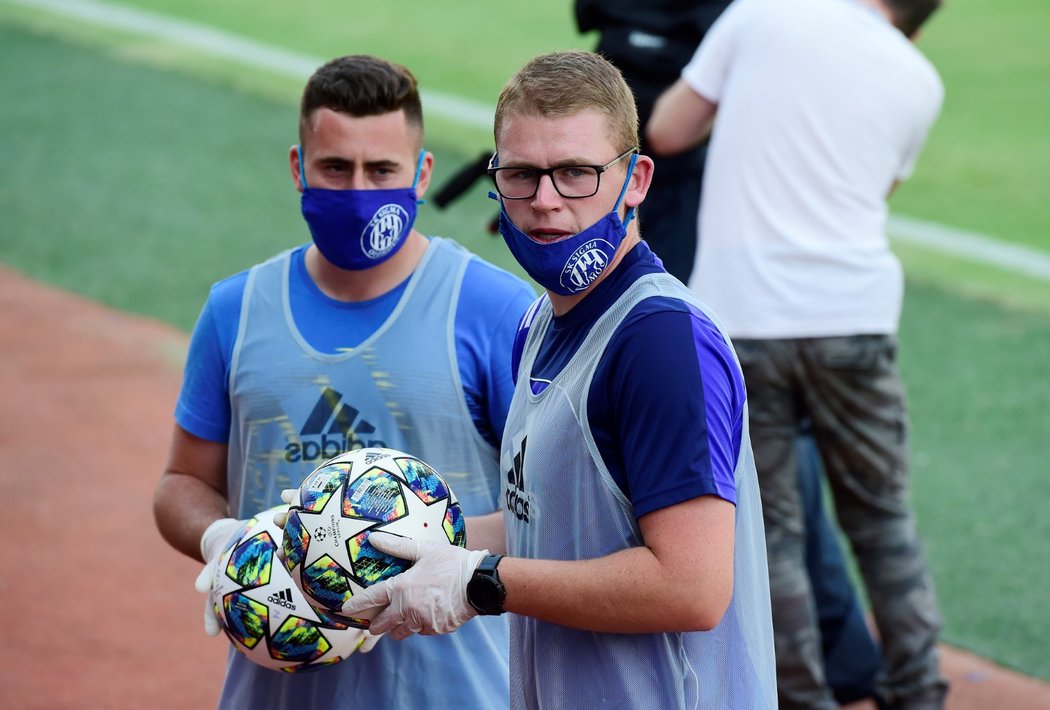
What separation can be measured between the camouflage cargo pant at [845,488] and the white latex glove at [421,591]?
271cm

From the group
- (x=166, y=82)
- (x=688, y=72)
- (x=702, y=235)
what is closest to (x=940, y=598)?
(x=702, y=235)

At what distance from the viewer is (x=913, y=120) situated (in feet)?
17.7

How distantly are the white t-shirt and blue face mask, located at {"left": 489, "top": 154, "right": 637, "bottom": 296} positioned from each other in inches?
103

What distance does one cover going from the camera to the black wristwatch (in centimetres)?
270

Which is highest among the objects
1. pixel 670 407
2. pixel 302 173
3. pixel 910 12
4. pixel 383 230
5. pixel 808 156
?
pixel 910 12

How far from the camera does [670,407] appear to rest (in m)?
2.54

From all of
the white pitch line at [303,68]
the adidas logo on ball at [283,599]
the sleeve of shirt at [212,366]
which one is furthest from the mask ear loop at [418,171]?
the white pitch line at [303,68]

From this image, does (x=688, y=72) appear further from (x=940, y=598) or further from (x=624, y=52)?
(x=940, y=598)

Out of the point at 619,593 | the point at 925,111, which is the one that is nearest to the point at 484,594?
the point at 619,593

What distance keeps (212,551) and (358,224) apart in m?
0.93

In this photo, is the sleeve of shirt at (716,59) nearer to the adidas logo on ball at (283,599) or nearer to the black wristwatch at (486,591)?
the adidas logo on ball at (283,599)

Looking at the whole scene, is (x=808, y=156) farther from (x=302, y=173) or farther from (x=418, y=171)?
(x=302, y=173)

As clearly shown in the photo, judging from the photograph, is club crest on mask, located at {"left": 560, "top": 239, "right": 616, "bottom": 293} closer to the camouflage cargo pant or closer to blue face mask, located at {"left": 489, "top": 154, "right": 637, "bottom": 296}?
Result: blue face mask, located at {"left": 489, "top": 154, "right": 637, "bottom": 296}

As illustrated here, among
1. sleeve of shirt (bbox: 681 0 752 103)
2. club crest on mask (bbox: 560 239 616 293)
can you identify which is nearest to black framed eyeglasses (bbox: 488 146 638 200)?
club crest on mask (bbox: 560 239 616 293)
